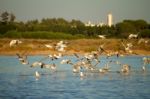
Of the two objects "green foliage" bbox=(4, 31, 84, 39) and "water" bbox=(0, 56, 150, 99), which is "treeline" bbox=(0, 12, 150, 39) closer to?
"green foliage" bbox=(4, 31, 84, 39)

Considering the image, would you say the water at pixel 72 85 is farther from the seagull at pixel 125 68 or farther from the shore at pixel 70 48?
the shore at pixel 70 48

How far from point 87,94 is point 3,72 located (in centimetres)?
1500

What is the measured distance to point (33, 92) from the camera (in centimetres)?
2914

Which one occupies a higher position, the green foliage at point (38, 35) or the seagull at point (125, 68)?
the green foliage at point (38, 35)

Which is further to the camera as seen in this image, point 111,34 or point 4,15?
point 4,15

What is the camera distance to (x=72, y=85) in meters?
32.4

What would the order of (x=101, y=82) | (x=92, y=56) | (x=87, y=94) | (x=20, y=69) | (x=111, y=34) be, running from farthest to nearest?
1. (x=111, y=34)
2. (x=20, y=69)
3. (x=92, y=56)
4. (x=101, y=82)
5. (x=87, y=94)

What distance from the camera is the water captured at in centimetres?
2781

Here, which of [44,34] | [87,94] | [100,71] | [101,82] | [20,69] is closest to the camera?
[87,94]

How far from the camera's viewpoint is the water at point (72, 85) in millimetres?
27812

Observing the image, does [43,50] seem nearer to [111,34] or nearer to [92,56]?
[111,34]

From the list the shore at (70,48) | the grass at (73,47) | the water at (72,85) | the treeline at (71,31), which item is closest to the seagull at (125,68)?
the water at (72,85)

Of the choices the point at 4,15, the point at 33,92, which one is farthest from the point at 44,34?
the point at 33,92

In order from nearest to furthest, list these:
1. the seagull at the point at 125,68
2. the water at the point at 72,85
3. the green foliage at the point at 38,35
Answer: the water at the point at 72,85
the seagull at the point at 125,68
the green foliage at the point at 38,35
